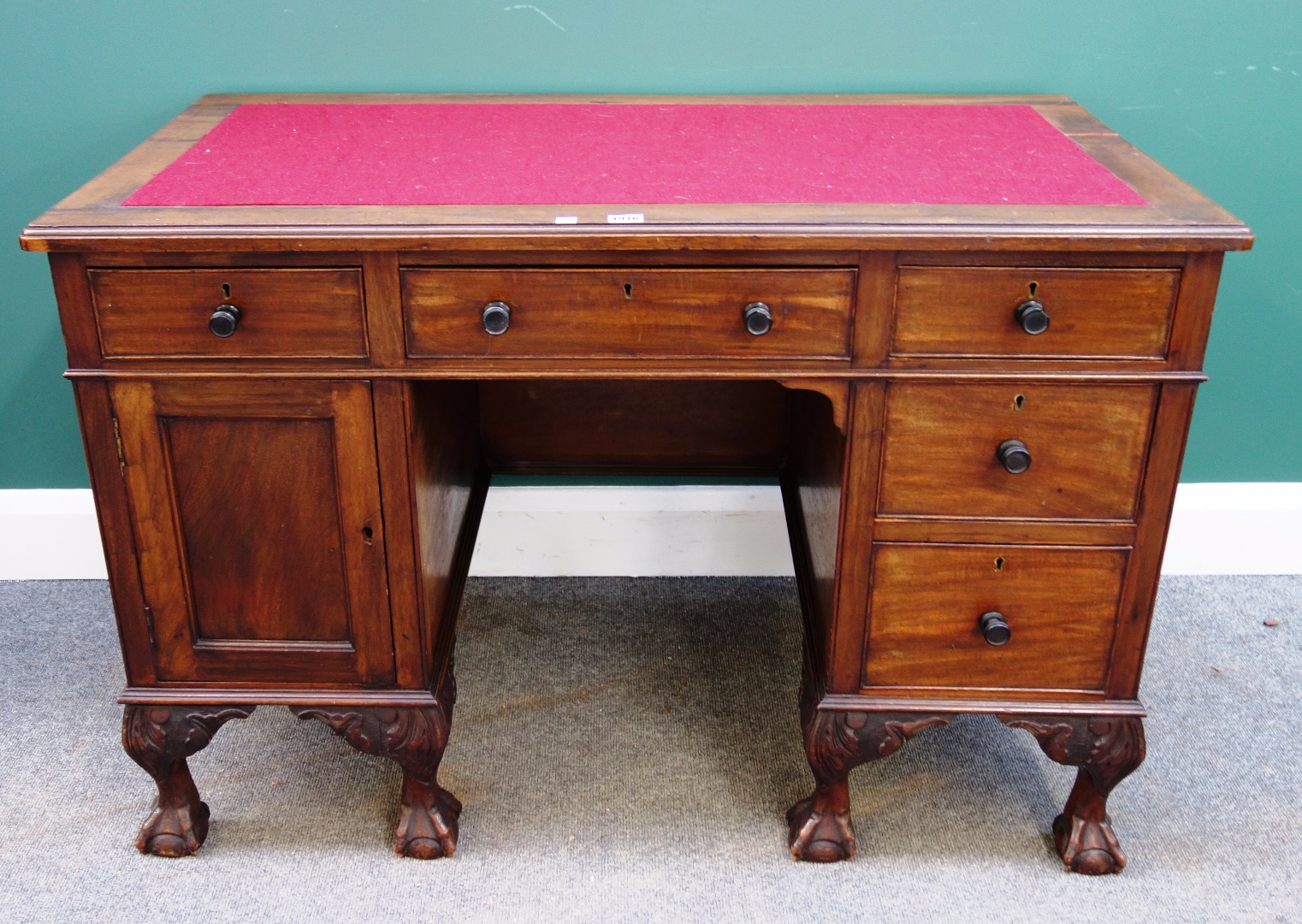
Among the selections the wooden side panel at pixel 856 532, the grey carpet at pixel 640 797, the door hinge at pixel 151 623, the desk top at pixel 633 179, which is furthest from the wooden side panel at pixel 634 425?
the door hinge at pixel 151 623

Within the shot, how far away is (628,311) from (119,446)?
1.93ft

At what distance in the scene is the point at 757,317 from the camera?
1266mm

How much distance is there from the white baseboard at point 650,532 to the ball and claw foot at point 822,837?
2.11ft

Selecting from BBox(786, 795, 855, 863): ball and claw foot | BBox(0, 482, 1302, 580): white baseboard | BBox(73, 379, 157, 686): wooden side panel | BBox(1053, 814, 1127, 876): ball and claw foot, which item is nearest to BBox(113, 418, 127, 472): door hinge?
BBox(73, 379, 157, 686): wooden side panel

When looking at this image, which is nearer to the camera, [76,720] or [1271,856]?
[1271,856]

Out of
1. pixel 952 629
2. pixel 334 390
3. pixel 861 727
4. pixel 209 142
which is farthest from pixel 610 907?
pixel 209 142

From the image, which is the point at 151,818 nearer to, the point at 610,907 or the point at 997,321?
the point at 610,907

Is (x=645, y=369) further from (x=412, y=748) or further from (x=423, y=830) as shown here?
(x=423, y=830)

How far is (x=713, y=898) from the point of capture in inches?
59.1

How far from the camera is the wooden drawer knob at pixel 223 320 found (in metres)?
1.25

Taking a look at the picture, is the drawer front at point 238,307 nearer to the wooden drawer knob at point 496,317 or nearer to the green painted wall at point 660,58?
the wooden drawer knob at point 496,317

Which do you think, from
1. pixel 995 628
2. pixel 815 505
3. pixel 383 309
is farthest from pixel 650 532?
pixel 383 309

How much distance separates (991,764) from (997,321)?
0.76 metres

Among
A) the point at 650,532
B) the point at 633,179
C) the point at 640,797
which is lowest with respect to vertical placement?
the point at 640,797
